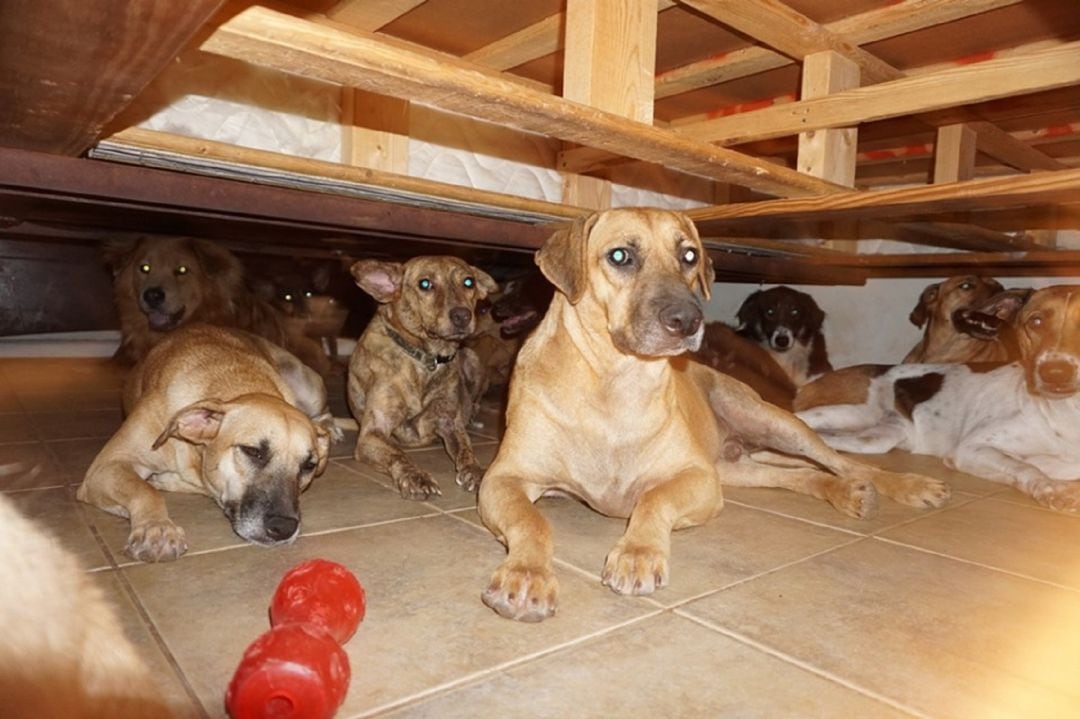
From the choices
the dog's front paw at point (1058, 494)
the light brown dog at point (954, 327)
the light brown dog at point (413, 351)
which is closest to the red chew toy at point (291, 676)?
the light brown dog at point (413, 351)

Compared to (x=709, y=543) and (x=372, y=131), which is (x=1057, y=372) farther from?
(x=372, y=131)

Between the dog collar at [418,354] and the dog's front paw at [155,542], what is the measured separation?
227 cm

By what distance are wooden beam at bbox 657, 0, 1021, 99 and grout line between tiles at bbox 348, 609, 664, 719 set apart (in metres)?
3.01

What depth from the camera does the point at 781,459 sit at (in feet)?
14.0

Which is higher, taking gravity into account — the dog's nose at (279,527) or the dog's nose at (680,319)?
the dog's nose at (680,319)

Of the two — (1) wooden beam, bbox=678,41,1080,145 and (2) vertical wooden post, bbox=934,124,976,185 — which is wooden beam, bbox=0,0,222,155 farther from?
(2) vertical wooden post, bbox=934,124,976,185

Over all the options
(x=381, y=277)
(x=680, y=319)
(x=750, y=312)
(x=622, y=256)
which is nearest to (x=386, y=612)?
(x=680, y=319)

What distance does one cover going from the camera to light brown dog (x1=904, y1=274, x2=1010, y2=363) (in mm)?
6191

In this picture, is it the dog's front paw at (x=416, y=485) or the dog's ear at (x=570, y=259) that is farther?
the dog's front paw at (x=416, y=485)

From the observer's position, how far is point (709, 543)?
9.18 feet

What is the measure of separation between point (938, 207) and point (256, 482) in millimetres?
3602

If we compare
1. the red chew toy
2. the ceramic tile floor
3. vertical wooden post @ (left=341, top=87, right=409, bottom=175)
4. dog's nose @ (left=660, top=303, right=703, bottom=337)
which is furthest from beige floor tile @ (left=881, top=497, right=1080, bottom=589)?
vertical wooden post @ (left=341, top=87, right=409, bottom=175)

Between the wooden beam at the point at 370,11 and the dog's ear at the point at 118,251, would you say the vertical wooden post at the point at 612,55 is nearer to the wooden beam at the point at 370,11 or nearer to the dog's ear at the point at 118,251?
the wooden beam at the point at 370,11

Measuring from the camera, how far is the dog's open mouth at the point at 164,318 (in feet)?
21.1
